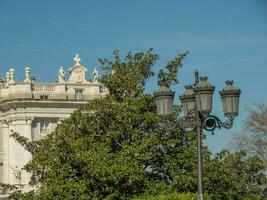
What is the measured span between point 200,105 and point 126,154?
15.4 metres

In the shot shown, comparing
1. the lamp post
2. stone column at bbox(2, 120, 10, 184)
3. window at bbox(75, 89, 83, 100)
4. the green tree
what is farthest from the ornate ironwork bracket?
window at bbox(75, 89, 83, 100)

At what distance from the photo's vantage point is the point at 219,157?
37594 millimetres

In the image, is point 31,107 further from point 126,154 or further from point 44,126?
point 126,154

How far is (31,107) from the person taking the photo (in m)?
91.9

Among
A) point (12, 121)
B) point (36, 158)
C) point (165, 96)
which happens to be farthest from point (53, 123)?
point (165, 96)

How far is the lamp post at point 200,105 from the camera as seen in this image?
Result: 20.2 m

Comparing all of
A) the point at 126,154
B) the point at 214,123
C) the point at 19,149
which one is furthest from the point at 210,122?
the point at 19,149

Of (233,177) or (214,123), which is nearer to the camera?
(214,123)

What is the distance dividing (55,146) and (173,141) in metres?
4.81

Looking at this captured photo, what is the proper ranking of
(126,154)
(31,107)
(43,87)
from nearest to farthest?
(126,154) < (31,107) < (43,87)

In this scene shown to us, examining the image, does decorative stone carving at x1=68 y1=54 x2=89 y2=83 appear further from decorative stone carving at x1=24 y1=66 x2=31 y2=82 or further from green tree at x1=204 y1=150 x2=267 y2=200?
green tree at x1=204 y1=150 x2=267 y2=200

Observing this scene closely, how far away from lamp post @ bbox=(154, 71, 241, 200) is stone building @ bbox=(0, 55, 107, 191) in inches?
2719

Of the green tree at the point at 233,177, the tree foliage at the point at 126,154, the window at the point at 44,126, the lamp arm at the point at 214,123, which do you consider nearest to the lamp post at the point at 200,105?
the lamp arm at the point at 214,123

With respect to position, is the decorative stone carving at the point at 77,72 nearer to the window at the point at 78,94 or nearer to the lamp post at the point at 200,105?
the window at the point at 78,94
